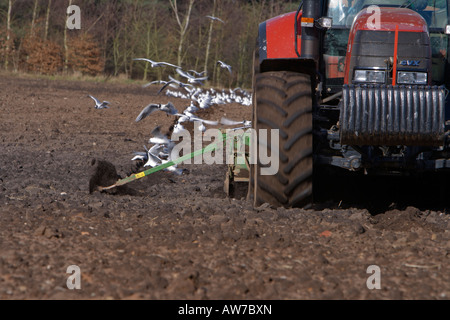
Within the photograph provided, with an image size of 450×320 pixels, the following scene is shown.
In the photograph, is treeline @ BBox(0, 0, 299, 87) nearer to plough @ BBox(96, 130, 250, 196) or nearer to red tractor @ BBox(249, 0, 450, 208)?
plough @ BBox(96, 130, 250, 196)

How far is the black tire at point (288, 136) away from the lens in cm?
487

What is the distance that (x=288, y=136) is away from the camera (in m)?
4.88

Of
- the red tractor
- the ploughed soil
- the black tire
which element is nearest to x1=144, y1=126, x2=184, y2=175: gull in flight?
the ploughed soil

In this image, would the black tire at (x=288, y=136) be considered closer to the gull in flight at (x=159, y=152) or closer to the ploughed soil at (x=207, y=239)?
the ploughed soil at (x=207, y=239)

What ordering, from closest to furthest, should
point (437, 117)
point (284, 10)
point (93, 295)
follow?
point (93, 295)
point (437, 117)
point (284, 10)

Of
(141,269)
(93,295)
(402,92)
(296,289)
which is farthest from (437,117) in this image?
(93,295)

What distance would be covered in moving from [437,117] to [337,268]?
156cm

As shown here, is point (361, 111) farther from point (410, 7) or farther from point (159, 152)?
point (159, 152)

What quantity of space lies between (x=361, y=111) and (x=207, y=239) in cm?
145

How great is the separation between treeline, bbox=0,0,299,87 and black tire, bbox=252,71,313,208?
28248 mm

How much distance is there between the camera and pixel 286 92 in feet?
16.2

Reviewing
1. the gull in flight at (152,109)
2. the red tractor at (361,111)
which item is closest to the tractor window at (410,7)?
the red tractor at (361,111)

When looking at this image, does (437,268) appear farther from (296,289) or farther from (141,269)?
(141,269)

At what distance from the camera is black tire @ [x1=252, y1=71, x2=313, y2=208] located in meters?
4.87
